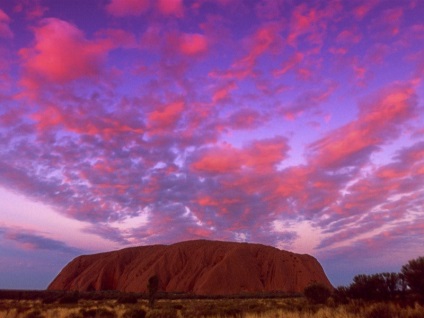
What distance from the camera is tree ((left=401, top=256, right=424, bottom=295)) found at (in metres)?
18.2

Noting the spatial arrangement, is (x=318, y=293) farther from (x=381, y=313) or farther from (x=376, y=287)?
(x=381, y=313)

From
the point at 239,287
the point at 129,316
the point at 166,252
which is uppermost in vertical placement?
the point at 166,252

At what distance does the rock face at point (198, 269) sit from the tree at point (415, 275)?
69.9 metres

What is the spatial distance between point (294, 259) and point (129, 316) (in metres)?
93.9

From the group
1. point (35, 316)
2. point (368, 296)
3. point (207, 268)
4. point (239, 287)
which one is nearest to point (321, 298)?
point (368, 296)

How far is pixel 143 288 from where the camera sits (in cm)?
9494

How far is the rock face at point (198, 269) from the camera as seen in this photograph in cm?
9100

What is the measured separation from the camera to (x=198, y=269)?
99750mm

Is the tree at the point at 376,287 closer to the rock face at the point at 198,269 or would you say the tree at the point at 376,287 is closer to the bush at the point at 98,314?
the bush at the point at 98,314

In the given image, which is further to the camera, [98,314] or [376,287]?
[98,314]

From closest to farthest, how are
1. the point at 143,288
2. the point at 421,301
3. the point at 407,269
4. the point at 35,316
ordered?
the point at 421,301 < the point at 407,269 < the point at 35,316 < the point at 143,288

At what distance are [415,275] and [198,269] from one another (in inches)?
3382

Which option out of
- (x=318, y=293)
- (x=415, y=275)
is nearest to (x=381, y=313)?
(x=415, y=275)

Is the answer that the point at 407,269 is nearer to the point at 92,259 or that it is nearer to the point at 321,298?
the point at 321,298
